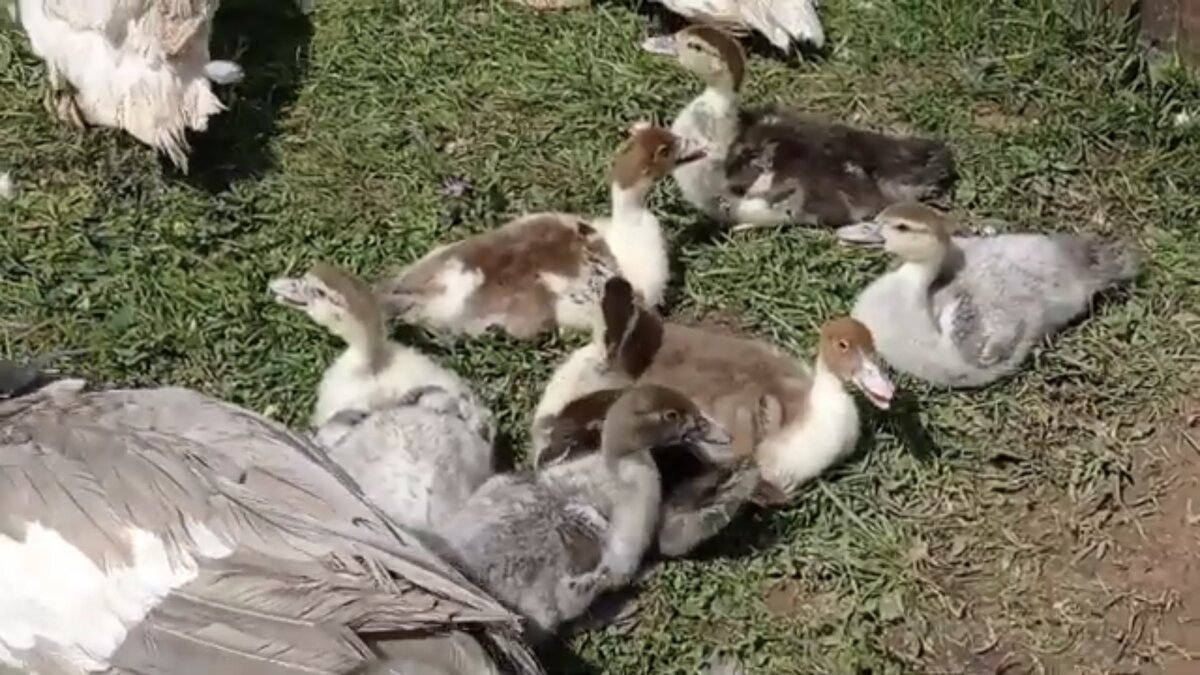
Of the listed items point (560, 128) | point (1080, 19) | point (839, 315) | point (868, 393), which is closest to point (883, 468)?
point (868, 393)

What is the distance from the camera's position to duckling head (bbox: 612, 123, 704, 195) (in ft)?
14.7

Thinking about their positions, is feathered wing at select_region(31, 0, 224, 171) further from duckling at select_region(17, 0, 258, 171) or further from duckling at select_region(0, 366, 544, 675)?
duckling at select_region(0, 366, 544, 675)

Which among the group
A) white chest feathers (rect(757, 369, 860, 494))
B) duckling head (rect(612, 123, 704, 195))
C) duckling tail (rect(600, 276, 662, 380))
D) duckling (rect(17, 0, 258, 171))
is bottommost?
white chest feathers (rect(757, 369, 860, 494))

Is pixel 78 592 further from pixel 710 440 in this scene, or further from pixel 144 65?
pixel 144 65

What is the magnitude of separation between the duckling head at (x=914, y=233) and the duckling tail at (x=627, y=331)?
0.59m

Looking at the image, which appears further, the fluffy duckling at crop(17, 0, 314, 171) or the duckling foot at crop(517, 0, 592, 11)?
the duckling foot at crop(517, 0, 592, 11)

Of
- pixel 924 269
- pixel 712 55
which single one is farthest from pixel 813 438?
pixel 712 55

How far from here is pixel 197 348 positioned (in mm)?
4520

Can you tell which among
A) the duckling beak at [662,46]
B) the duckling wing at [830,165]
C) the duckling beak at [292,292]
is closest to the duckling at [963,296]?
the duckling wing at [830,165]

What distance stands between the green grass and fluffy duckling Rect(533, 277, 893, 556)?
109mm

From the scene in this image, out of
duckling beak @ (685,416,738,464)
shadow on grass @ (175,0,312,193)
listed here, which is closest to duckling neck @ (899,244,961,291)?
duckling beak @ (685,416,738,464)

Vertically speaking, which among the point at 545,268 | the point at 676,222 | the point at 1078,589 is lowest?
the point at 1078,589

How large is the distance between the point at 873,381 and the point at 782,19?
1558mm

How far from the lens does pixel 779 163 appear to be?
4734mm
